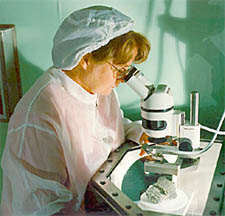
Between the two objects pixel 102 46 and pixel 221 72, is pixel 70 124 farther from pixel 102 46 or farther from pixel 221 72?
pixel 221 72

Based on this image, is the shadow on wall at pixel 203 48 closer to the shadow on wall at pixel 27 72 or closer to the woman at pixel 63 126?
the woman at pixel 63 126

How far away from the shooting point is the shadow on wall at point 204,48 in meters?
0.97

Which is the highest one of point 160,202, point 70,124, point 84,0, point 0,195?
point 84,0

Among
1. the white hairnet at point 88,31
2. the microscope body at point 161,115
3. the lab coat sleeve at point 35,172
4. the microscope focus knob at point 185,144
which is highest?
the white hairnet at point 88,31

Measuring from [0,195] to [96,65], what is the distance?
1.68 feet

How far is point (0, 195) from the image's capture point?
1.13 m

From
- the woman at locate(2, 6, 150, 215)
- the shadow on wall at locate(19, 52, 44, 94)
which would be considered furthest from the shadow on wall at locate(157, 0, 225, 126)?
the shadow on wall at locate(19, 52, 44, 94)

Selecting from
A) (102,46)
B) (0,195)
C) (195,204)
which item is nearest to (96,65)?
(102,46)

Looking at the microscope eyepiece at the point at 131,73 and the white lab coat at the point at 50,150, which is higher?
the microscope eyepiece at the point at 131,73

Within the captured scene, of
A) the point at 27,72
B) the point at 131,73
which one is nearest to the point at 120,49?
the point at 131,73

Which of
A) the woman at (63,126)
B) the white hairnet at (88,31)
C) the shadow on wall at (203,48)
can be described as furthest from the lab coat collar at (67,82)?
the shadow on wall at (203,48)

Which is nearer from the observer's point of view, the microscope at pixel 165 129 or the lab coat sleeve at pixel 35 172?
the microscope at pixel 165 129

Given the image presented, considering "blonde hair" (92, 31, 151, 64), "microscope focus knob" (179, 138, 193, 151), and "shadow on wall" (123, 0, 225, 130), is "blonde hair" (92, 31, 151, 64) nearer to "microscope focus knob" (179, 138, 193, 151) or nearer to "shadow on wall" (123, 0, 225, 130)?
"shadow on wall" (123, 0, 225, 130)

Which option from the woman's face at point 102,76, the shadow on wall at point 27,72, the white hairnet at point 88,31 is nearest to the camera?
the white hairnet at point 88,31
